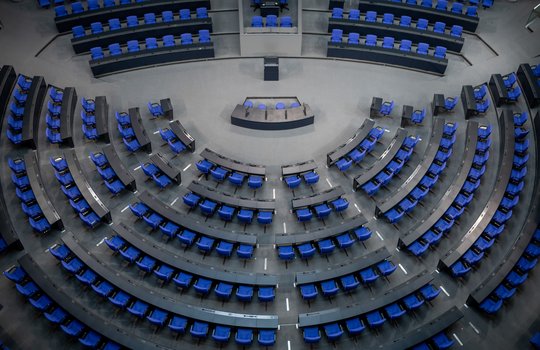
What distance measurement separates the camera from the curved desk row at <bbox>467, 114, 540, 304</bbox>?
1319 centimetres

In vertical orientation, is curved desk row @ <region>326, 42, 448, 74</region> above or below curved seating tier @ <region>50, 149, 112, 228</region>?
above

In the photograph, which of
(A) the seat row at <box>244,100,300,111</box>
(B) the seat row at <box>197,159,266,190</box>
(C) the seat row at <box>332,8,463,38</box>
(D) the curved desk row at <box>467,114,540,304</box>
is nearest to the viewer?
(D) the curved desk row at <box>467,114,540,304</box>

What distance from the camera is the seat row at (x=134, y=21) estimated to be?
2064 centimetres

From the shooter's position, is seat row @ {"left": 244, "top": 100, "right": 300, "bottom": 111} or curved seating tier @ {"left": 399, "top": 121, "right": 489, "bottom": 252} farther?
seat row @ {"left": 244, "top": 100, "right": 300, "bottom": 111}

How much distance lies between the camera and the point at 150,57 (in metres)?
20.1

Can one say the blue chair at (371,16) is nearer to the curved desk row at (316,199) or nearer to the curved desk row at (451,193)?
the curved desk row at (451,193)

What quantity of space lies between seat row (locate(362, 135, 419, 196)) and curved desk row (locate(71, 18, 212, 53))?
Answer: 9898 mm

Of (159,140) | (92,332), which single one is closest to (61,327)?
(92,332)

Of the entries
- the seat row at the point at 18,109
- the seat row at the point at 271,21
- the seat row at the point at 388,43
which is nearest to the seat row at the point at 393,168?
the seat row at the point at 388,43

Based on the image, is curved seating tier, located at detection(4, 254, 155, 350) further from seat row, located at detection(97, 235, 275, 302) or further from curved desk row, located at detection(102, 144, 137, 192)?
curved desk row, located at detection(102, 144, 137, 192)

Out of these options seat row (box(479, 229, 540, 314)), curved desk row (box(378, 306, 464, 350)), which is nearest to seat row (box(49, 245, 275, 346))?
curved desk row (box(378, 306, 464, 350))

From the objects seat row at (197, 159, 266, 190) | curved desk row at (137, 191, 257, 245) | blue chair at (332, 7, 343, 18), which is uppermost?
blue chair at (332, 7, 343, 18)

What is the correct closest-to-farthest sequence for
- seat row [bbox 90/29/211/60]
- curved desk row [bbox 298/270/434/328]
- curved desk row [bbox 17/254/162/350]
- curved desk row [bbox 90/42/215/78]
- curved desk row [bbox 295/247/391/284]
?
curved desk row [bbox 17/254/162/350]
curved desk row [bbox 298/270/434/328]
curved desk row [bbox 295/247/391/284]
curved desk row [bbox 90/42/215/78]
seat row [bbox 90/29/211/60]

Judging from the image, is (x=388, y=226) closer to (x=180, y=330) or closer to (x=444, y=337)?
(x=444, y=337)
